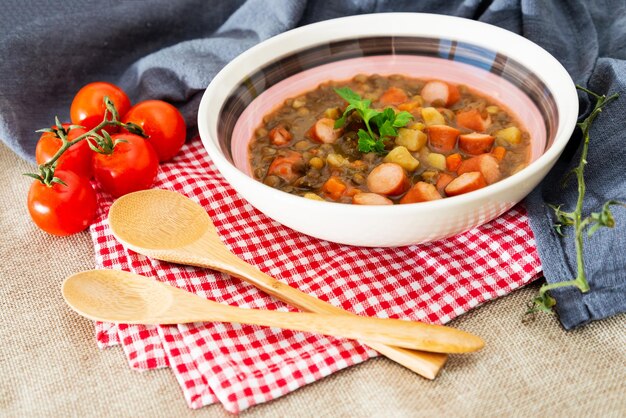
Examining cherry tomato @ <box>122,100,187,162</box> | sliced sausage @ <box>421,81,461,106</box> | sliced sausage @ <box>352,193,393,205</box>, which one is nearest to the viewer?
sliced sausage @ <box>352,193,393,205</box>

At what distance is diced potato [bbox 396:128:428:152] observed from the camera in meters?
2.41

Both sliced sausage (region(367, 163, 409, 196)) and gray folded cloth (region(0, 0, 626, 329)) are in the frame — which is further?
gray folded cloth (region(0, 0, 626, 329))

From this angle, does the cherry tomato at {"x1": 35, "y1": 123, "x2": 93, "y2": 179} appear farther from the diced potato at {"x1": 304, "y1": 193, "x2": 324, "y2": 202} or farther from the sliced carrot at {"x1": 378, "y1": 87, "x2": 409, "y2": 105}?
the sliced carrot at {"x1": 378, "y1": 87, "x2": 409, "y2": 105}

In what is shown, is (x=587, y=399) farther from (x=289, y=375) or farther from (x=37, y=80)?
(x=37, y=80)

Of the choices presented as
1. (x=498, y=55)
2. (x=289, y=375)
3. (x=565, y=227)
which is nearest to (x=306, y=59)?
(x=498, y=55)

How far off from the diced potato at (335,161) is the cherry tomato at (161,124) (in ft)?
2.35

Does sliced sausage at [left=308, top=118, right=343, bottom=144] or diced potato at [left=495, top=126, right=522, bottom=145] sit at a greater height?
sliced sausage at [left=308, top=118, right=343, bottom=144]

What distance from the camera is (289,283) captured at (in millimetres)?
2209

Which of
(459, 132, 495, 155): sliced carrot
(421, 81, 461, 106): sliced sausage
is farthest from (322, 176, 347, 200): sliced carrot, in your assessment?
(421, 81, 461, 106): sliced sausage

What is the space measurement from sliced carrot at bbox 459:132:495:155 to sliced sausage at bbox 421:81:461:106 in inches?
10.4

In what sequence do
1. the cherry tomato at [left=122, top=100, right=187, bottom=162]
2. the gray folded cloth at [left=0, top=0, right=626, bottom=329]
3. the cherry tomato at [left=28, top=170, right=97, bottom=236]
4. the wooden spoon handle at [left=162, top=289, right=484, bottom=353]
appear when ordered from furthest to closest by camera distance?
1. the gray folded cloth at [left=0, top=0, right=626, bottom=329]
2. the cherry tomato at [left=122, top=100, right=187, bottom=162]
3. the cherry tomato at [left=28, top=170, right=97, bottom=236]
4. the wooden spoon handle at [left=162, top=289, right=484, bottom=353]

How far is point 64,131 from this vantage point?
2541 mm

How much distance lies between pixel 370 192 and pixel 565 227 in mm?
608

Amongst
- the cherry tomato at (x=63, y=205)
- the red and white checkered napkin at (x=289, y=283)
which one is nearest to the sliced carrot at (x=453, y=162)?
the red and white checkered napkin at (x=289, y=283)
